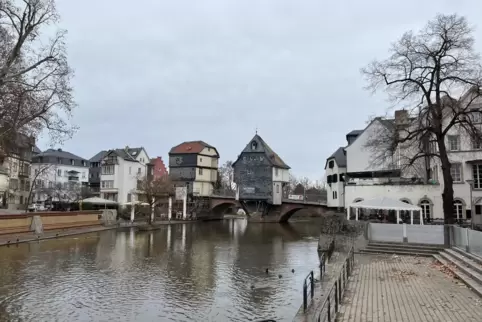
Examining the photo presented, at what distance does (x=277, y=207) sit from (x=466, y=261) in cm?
5448

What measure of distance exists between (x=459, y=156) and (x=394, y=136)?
11.6 metres

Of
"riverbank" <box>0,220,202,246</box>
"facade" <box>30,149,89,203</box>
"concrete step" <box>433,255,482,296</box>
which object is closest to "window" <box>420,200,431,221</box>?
"concrete step" <box>433,255,482,296</box>

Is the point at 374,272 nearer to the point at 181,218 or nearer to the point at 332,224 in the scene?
the point at 332,224

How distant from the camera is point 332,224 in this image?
26078 mm

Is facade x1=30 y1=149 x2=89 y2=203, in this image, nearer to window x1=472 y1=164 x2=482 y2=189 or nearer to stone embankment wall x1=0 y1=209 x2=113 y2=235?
stone embankment wall x1=0 y1=209 x2=113 y2=235

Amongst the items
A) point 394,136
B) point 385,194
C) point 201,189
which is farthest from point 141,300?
point 201,189

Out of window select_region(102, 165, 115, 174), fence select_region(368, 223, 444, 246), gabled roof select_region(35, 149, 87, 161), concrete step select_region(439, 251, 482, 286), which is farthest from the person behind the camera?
gabled roof select_region(35, 149, 87, 161)

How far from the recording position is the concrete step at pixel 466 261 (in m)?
13.7

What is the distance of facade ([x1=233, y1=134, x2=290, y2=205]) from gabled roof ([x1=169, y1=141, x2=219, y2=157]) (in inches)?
343

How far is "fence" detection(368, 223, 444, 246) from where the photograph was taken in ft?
68.3

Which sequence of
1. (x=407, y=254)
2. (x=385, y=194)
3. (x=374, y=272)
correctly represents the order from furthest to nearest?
(x=385, y=194), (x=407, y=254), (x=374, y=272)

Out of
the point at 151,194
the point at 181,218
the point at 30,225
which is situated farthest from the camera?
the point at 181,218

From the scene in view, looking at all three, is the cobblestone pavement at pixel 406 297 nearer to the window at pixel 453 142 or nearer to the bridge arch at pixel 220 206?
the window at pixel 453 142

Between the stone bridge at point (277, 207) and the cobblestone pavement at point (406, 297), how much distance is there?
4716cm
